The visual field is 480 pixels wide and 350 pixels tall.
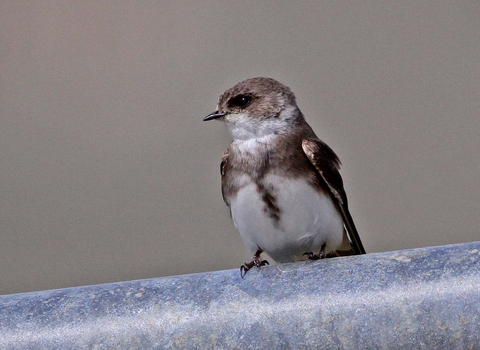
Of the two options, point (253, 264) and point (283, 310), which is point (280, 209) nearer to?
point (253, 264)

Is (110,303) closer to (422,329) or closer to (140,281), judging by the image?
(140,281)

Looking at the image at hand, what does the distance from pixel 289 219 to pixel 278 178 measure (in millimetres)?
87

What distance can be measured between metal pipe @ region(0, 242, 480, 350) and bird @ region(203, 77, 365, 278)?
0.58 m

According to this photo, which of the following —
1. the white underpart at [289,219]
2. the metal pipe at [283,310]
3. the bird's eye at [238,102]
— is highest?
the bird's eye at [238,102]

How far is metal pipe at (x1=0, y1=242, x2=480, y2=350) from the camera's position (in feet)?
1.93

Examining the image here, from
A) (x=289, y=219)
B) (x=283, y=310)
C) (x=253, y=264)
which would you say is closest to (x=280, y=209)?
(x=289, y=219)

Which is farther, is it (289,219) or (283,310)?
(289,219)

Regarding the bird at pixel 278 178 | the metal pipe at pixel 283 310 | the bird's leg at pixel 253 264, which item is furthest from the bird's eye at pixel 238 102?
the metal pipe at pixel 283 310

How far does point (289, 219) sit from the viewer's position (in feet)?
4.36

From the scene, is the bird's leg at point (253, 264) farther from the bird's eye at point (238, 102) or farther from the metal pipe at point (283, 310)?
the bird's eye at point (238, 102)

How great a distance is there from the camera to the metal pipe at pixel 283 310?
0.59 meters

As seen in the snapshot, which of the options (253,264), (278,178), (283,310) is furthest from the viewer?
(278,178)

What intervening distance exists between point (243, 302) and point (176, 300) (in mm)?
58

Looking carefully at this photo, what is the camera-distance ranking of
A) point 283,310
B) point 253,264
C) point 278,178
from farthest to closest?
1. point 278,178
2. point 253,264
3. point 283,310
